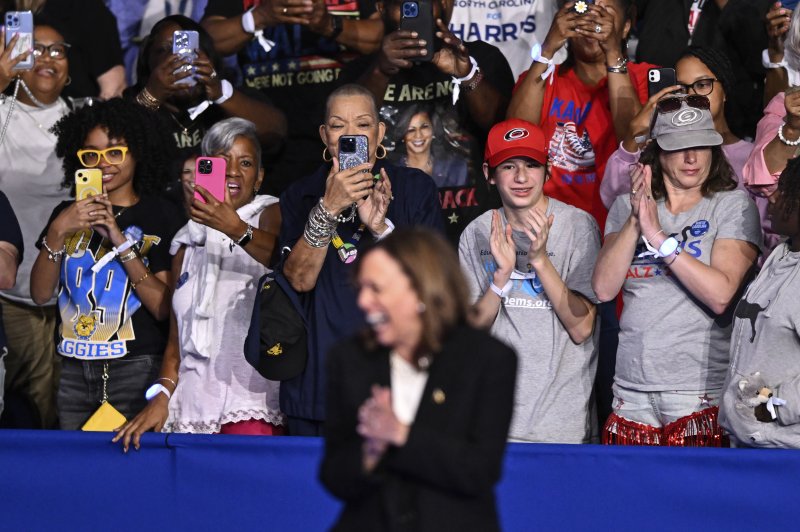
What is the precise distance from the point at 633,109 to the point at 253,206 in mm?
1802

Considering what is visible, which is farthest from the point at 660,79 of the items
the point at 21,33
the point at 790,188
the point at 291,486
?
the point at 21,33

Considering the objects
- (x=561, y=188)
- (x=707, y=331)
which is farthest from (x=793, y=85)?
(x=707, y=331)

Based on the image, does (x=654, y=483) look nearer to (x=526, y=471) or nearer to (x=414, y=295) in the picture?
(x=526, y=471)

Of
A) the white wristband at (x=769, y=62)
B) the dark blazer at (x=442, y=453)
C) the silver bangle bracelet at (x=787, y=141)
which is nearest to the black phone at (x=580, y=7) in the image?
the white wristband at (x=769, y=62)

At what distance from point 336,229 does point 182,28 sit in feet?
6.64

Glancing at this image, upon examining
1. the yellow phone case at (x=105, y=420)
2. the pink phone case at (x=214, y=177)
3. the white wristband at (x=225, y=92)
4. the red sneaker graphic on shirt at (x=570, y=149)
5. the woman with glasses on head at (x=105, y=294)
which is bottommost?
the yellow phone case at (x=105, y=420)

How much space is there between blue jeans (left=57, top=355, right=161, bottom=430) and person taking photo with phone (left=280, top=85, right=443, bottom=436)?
36.8 inches

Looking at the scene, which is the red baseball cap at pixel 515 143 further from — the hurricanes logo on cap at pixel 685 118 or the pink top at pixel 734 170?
the hurricanes logo on cap at pixel 685 118

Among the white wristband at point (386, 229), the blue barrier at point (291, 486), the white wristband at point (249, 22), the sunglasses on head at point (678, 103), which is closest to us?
the blue barrier at point (291, 486)

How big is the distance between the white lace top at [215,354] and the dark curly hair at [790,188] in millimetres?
2214

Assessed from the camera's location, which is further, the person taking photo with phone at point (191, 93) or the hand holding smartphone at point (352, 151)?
the person taking photo with phone at point (191, 93)

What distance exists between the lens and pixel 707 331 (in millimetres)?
4602

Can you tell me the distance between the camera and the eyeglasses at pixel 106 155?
559 cm

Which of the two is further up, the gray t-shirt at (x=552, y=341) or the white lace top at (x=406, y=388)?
the white lace top at (x=406, y=388)
